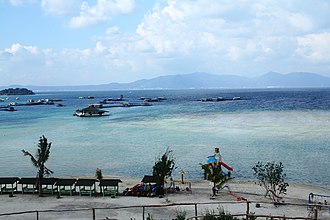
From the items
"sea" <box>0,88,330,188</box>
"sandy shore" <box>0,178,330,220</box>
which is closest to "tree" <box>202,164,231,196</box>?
"sandy shore" <box>0,178,330,220</box>

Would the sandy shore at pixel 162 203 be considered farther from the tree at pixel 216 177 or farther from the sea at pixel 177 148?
the sea at pixel 177 148

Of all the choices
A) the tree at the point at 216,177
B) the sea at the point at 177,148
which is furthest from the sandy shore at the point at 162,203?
the sea at the point at 177,148

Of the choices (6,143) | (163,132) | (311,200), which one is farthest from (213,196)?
(6,143)

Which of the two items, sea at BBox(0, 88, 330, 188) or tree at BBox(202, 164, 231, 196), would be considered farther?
sea at BBox(0, 88, 330, 188)

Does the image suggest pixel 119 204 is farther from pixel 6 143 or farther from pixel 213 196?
pixel 6 143

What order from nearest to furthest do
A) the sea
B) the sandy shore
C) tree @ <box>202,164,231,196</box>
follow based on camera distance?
the sandy shore < tree @ <box>202,164,231,196</box> < the sea

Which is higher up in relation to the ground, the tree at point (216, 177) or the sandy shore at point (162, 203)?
the tree at point (216, 177)

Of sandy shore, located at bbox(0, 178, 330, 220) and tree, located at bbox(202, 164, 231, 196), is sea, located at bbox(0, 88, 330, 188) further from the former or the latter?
tree, located at bbox(202, 164, 231, 196)

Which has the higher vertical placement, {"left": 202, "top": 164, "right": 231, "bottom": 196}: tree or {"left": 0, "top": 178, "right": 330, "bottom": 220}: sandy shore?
{"left": 202, "top": 164, "right": 231, "bottom": 196}: tree

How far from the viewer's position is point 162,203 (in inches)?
804

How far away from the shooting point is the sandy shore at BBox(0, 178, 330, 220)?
60.7ft

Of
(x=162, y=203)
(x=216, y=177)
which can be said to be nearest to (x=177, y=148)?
(x=216, y=177)

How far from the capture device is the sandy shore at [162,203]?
18516 millimetres

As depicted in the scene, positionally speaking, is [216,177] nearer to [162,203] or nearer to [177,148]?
[162,203]
